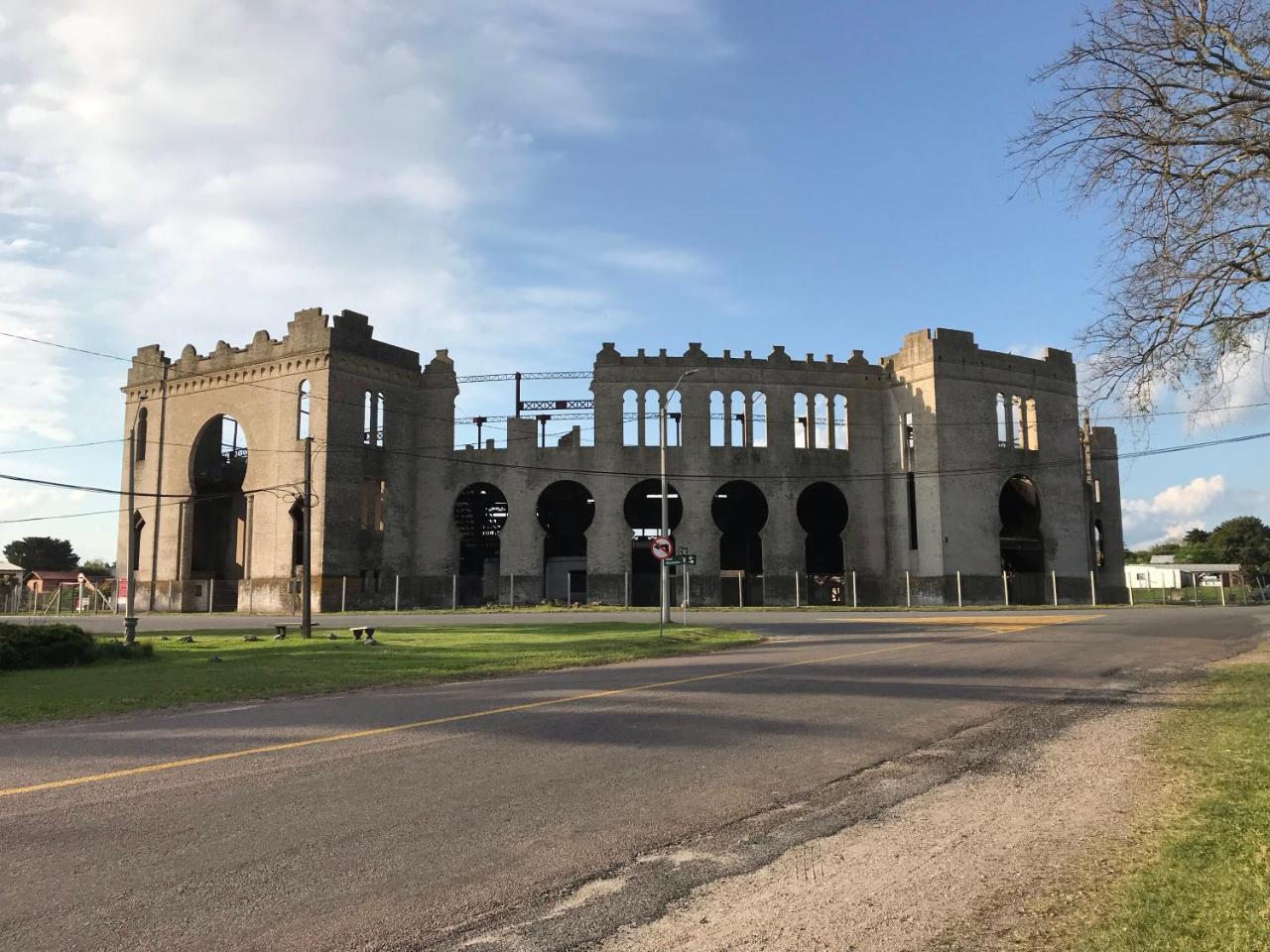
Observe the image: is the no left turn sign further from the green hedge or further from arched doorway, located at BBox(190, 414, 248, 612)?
arched doorway, located at BBox(190, 414, 248, 612)

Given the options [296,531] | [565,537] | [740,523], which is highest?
[740,523]

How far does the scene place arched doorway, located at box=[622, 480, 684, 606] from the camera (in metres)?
54.3

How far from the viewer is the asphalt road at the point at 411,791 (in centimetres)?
480

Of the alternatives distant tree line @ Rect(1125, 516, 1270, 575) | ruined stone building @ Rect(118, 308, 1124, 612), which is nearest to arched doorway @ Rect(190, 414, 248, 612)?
ruined stone building @ Rect(118, 308, 1124, 612)

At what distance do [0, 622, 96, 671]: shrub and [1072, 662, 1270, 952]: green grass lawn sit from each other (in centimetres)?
2044

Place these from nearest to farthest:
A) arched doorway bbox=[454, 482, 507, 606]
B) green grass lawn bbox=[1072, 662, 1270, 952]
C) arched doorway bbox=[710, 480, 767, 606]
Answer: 1. green grass lawn bbox=[1072, 662, 1270, 952]
2. arched doorway bbox=[710, 480, 767, 606]
3. arched doorway bbox=[454, 482, 507, 606]

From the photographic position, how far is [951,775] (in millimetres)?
8172

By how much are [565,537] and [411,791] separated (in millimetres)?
55964

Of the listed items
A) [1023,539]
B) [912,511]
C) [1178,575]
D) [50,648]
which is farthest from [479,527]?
[1178,575]

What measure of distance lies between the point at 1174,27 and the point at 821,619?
27.5m

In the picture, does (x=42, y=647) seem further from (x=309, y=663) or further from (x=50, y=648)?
(x=309, y=663)

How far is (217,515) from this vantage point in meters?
61.0

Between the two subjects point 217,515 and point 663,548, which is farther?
point 217,515

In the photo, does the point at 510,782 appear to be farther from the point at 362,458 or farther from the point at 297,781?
the point at 362,458
